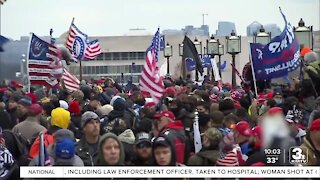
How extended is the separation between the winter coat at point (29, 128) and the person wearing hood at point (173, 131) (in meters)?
1.49

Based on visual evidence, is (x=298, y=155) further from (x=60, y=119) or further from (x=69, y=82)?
(x=69, y=82)

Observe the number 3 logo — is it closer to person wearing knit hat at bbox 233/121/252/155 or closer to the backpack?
person wearing knit hat at bbox 233/121/252/155

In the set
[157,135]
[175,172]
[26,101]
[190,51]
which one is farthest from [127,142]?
[190,51]

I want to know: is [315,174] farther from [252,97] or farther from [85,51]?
[85,51]

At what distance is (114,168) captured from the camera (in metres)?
7.07

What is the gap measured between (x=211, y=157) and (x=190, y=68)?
64.6ft

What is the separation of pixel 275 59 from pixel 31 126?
5.73 metres

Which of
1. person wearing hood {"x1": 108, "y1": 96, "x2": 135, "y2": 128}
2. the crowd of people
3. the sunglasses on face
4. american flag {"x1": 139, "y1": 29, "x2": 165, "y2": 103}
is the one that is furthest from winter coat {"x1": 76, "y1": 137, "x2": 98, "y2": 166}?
american flag {"x1": 139, "y1": 29, "x2": 165, "y2": 103}

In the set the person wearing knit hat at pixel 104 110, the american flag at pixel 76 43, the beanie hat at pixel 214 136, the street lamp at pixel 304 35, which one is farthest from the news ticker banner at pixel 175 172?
the american flag at pixel 76 43

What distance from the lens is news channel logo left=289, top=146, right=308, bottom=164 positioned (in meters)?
7.03

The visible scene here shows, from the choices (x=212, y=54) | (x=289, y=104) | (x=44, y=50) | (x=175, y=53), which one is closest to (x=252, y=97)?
(x=289, y=104)

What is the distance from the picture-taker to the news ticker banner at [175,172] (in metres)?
6.78

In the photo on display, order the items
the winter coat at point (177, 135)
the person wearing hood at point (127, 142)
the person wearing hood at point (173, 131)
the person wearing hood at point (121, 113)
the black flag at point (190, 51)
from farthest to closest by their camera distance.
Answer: the black flag at point (190, 51)
the person wearing hood at point (121, 113)
the person wearing hood at point (173, 131)
the winter coat at point (177, 135)
the person wearing hood at point (127, 142)

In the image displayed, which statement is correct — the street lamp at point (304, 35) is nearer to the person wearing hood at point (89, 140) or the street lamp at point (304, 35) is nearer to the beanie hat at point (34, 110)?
the beanie hat at point (34, 110)
